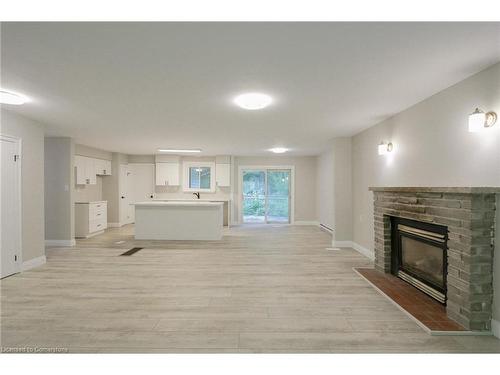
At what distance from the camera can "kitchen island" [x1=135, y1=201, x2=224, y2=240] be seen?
700 centimetres

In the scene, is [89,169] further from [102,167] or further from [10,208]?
[10,208]

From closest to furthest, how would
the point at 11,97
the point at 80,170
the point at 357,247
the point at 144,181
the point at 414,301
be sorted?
the point at 414,301, the point at 11,97, the point at 357,247, the point at 80,170, the point at 144,181

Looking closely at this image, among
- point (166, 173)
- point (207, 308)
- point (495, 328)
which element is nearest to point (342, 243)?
point (495, 328)

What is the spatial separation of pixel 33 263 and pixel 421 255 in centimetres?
604

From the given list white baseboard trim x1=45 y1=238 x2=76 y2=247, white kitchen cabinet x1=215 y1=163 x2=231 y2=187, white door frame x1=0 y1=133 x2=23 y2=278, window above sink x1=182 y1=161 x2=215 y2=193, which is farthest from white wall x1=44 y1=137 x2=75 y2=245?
white kitchen cabinet x1=215 y1=163 x2=231 y2=187

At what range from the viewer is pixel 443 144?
10.4 ft

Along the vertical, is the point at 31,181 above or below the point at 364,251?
above

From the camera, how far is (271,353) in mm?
2174

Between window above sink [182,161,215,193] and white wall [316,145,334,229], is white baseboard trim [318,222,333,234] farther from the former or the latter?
window above sink [182,161,215,193]

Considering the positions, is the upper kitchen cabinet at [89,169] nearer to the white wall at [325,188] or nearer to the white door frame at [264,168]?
the white door frame at [264,168]

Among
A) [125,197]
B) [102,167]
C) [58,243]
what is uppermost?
[102,167]

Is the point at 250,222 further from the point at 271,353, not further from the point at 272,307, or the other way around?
the point at 271,353

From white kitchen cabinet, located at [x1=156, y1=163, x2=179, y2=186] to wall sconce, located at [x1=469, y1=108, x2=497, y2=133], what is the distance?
28.0ft
